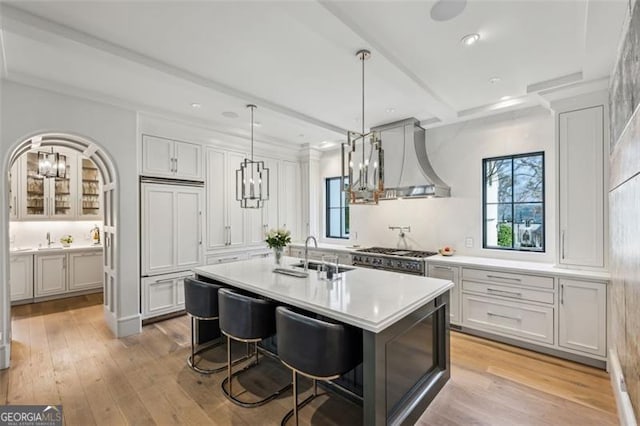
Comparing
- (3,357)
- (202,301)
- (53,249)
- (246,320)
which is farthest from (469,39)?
(53,249)

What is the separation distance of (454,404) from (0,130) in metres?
4.57

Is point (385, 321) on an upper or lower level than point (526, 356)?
upper

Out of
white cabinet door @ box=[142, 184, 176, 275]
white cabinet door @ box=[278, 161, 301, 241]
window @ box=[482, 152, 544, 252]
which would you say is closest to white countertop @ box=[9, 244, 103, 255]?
white cabinet door @ box=[142, 184, 176, 275]

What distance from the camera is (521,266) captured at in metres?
3.20

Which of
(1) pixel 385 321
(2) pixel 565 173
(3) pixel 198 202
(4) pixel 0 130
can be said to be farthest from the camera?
(3) pixel 198 202

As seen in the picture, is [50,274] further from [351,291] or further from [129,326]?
[351,291]

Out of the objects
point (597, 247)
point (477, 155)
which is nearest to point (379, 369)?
point (597, 247)

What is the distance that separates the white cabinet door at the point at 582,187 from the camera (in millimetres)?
2779

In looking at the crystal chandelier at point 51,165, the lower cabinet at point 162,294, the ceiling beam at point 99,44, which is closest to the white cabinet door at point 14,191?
the crystal chandelier at point 51,165

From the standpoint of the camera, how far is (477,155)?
395 centimetres

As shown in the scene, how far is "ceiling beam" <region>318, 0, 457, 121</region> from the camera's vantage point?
6.31 ft

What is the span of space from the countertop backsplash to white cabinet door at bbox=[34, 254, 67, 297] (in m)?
0.54

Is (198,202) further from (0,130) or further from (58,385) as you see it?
(58,385)

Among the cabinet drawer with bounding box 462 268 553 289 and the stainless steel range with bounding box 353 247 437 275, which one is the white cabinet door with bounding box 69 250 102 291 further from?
the cabinet drawer with bounding box 462 268 553 289
